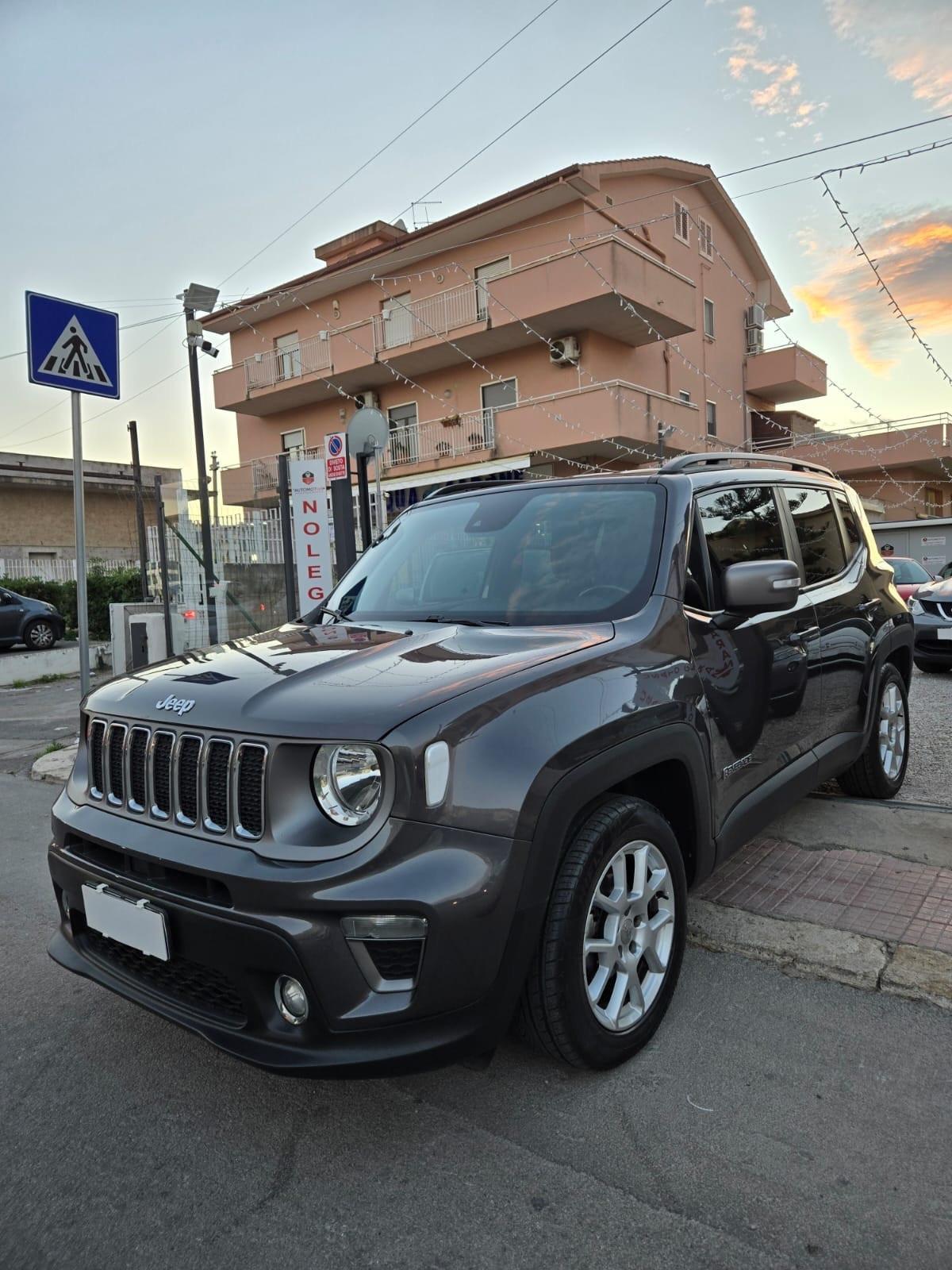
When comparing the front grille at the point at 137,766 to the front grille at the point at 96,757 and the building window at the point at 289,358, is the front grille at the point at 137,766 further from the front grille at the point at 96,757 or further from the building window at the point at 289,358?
the building window at the point at 289,358

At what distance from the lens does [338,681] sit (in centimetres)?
226

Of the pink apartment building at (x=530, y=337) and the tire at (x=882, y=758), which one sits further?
the pink apartment building at (x=530, y=337)

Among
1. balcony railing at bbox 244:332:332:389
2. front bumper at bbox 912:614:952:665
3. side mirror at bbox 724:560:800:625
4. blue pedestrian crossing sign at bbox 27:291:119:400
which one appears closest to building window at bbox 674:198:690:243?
balcony railing at bbox 244:332:332:389

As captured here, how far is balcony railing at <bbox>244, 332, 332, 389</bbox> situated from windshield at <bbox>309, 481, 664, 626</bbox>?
2091 cm

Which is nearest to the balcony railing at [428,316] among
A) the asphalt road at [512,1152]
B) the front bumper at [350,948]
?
the asphalt road at [512,1152]

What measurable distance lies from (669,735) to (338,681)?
1.00 metres

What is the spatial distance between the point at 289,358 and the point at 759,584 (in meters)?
23.6

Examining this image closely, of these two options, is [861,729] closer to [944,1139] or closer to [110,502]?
[944,1139]

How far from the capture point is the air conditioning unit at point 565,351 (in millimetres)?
19312

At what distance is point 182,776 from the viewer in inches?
87.5

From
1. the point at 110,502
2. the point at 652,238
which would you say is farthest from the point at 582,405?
the point at 110,502

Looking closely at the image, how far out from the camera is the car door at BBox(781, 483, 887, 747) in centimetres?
382

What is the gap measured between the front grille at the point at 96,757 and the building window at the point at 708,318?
2515cm

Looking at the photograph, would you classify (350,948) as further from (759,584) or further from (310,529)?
(310,529)
